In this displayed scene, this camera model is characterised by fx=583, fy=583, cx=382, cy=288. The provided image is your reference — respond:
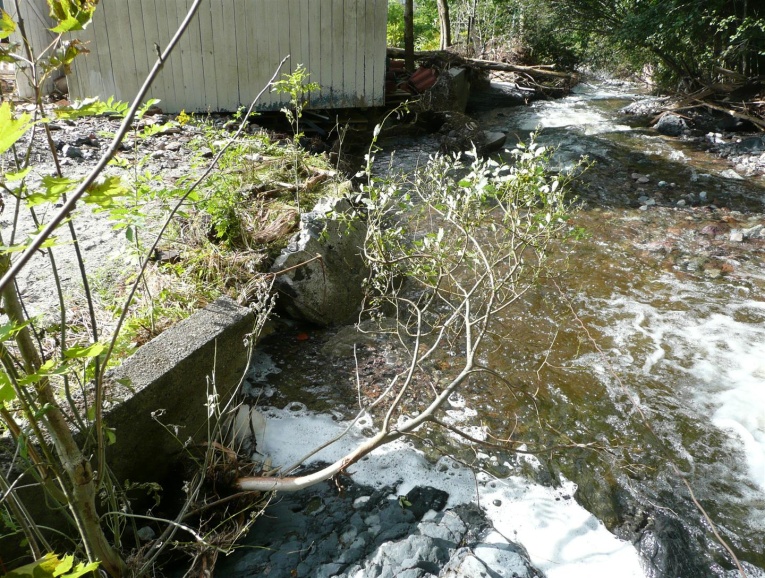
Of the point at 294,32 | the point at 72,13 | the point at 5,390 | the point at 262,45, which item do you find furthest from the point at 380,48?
Answer: the point at 5,390

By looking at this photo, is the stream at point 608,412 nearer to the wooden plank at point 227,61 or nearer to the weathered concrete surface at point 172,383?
the weathered concrete surface at point 172,383

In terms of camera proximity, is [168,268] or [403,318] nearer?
[168,268]

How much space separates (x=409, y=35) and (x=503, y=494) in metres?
8.67

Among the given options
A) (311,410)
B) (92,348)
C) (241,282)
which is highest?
(92,348)

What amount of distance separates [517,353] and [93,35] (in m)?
6.17

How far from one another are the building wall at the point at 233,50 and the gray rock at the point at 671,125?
17.3 feet

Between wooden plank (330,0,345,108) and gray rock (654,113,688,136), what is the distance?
19.0ft

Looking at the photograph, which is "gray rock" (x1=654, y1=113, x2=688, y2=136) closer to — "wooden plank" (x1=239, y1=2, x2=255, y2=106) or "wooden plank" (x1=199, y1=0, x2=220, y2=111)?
"wooden plank" (x1=239, y1=2, x2=255, y2=106)

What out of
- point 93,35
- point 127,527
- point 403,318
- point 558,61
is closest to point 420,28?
point 558,61

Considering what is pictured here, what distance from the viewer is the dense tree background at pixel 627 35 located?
9383 mm

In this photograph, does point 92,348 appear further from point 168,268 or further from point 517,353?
point 517,353

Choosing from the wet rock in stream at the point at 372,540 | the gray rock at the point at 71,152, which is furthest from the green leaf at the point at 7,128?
the gray rock at the point at 71,152

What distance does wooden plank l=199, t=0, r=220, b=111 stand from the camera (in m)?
7.14

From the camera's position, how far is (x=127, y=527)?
94.3 inches
